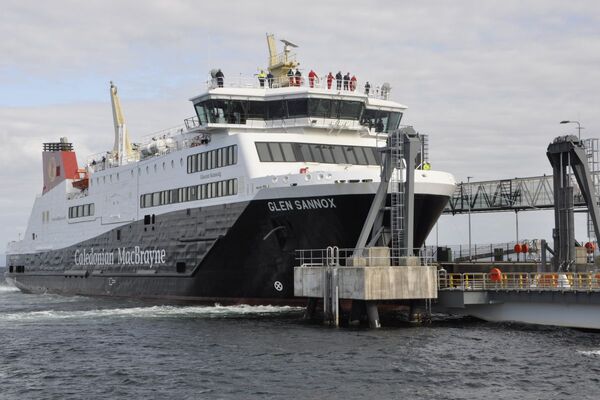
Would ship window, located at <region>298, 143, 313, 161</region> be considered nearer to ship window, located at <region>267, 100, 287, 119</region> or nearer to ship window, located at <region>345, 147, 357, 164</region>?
ship window, located at <region>345, 147, 357, 164</region>

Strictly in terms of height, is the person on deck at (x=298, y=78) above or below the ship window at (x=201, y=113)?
above

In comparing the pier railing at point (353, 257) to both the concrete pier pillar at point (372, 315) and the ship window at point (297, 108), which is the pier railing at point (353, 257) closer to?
the concrete pier pillar at point (372, 315)

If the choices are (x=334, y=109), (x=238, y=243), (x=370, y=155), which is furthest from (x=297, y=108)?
(x=238, y=243)

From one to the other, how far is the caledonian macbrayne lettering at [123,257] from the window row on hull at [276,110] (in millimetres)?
8158

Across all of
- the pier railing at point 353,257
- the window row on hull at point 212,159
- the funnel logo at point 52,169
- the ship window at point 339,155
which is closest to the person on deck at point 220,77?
the window row on hull at point 212,159

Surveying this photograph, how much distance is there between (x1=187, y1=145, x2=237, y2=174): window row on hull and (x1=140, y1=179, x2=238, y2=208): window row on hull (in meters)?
0.89

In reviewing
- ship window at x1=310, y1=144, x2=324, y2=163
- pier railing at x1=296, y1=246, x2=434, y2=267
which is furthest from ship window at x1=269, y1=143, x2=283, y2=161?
pier railing at x1=296, y1=246, x2=434, y2=267

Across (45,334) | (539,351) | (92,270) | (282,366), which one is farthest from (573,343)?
(92,270)

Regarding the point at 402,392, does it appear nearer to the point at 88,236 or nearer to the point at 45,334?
the point at 45,334

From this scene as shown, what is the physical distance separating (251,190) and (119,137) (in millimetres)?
22211

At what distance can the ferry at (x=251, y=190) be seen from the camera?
3419cm

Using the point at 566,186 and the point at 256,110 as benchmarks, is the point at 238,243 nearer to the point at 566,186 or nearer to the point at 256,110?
the point at 256,110

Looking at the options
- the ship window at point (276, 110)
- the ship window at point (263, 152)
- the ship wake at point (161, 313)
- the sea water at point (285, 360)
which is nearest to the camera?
the sea water at point (285, 360)

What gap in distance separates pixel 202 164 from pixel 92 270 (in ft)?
50.1
